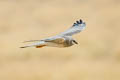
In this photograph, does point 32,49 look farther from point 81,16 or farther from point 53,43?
point 53,43

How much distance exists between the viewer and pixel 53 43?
3863 mm

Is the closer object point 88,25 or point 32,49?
point 32,49

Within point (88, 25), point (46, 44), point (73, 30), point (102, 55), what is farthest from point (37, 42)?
point (88, 25)

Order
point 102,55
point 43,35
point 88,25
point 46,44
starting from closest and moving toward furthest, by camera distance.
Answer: point 46,44 < point 102,55 < point 43,35 < point 88,25

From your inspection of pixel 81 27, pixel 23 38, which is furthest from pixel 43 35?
pixel 81 27

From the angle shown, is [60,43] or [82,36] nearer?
[60,43]

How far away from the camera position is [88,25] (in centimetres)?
988

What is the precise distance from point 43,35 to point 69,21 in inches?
47.4

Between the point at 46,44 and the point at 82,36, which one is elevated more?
the point at 46,44

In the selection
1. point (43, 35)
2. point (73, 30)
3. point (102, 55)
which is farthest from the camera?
point (43, 35)

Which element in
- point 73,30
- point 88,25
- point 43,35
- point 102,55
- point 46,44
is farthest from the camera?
point 88,25

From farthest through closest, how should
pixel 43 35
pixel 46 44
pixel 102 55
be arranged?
pixel 43 35 → pixel 102 55 → pixel 46 44

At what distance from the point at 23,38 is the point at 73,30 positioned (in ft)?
13.0

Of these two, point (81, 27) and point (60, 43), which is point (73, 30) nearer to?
point (81, 27)
